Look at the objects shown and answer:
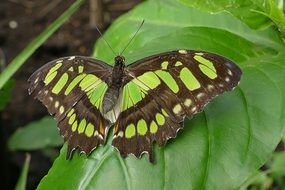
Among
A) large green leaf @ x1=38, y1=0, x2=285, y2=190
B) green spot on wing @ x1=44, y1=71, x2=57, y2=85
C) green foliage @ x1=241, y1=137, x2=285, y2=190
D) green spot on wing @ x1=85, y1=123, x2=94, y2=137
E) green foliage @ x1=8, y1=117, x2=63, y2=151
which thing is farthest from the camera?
green foliage @ x1=8, y1=117, x2=63, y2=151

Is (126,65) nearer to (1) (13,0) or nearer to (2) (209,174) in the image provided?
(2) (209,174)

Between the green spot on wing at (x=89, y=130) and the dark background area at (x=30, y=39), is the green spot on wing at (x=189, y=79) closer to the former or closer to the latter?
the green spot on wing at (x=89, y=130)

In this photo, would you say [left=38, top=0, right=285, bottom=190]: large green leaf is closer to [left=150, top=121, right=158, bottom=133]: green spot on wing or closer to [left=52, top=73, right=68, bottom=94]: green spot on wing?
[left=150, top=121, right=158, bottom=133]: green spot on wing

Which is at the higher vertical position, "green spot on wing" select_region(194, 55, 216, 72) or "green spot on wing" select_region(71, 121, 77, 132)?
"green spot on wing" select_region(71, 121, 77, 132)

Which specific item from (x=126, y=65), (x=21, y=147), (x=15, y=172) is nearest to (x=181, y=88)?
(x=126, y=65)

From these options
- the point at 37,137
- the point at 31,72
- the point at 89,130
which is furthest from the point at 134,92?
the point at 31,72

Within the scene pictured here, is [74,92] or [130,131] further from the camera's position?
[74,92]

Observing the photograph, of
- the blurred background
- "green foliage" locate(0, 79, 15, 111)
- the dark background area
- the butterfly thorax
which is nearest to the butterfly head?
the butterfly thorax

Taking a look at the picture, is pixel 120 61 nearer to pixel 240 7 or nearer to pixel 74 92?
pixel 74 92
